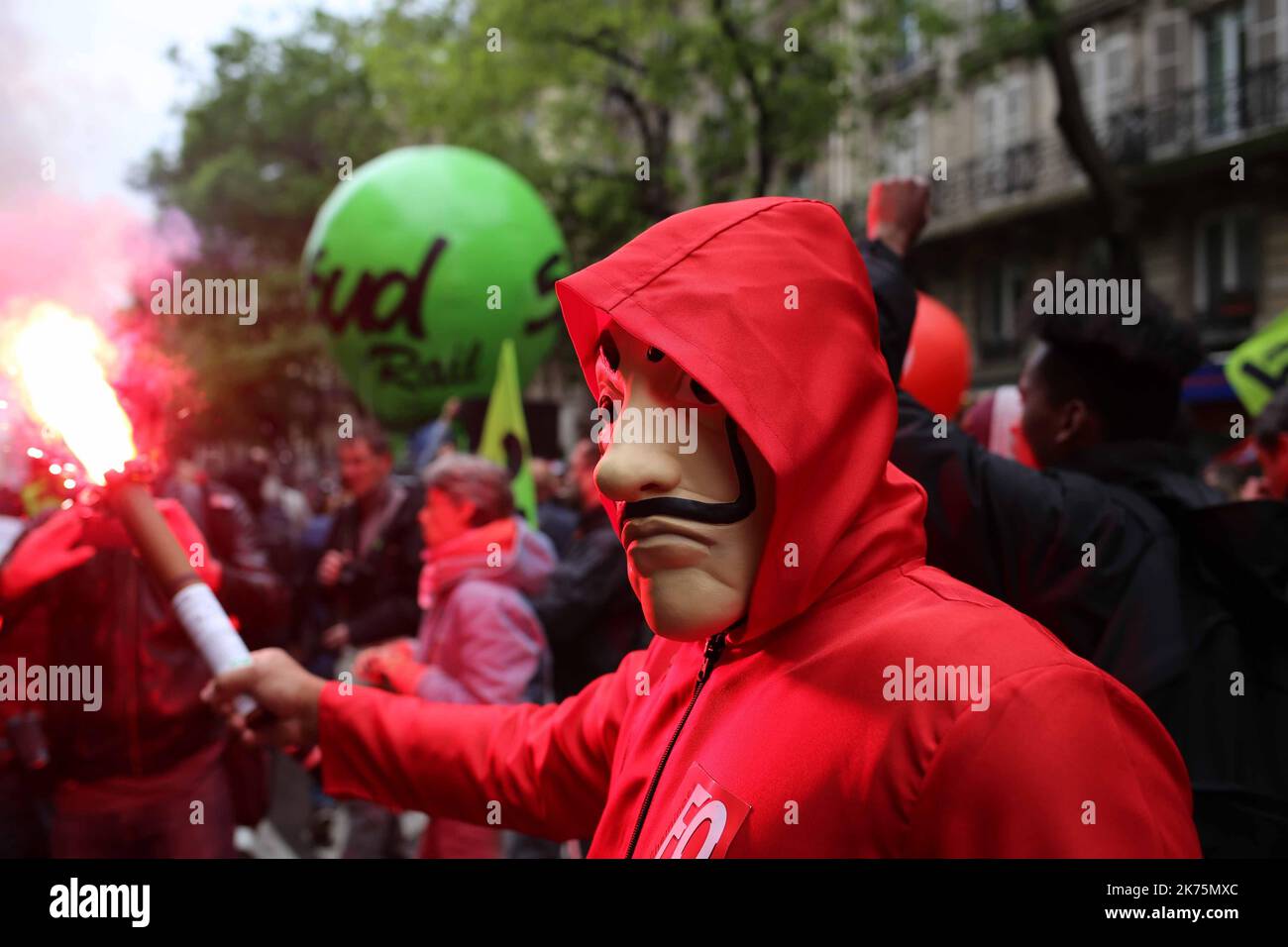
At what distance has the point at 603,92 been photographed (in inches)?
597

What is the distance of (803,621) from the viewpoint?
4.62 feet

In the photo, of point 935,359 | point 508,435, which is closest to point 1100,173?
point 935,359

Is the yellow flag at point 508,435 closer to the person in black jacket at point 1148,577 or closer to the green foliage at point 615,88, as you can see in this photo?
the person in black jacket at point 1148,577

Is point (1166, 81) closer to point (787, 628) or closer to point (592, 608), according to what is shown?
point (592, 608)

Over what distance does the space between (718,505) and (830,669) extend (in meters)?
0.24

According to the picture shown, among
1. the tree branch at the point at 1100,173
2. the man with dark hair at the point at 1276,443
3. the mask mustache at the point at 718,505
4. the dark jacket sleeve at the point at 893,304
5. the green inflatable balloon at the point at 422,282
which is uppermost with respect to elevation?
the tree branch at the point at 1100,173

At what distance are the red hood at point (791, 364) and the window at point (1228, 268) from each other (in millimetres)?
16950

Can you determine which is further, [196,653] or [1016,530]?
[196,653]

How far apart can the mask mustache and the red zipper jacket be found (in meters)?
0.05

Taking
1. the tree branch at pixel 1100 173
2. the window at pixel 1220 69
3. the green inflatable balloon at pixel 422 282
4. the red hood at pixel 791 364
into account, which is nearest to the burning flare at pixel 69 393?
the red hood at pixel 791 364

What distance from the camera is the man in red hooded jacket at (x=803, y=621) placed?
115 centimetres

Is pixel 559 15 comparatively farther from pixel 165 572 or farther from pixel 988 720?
pixel 988 720
